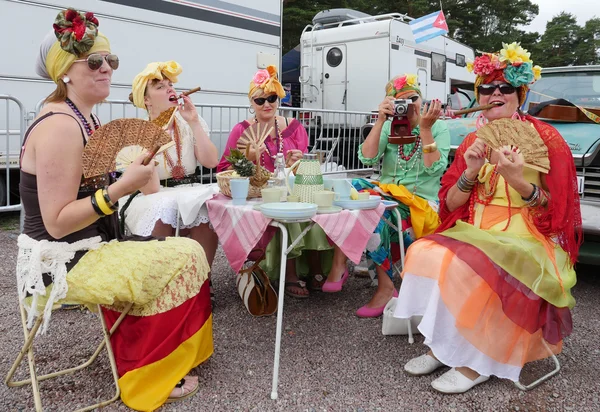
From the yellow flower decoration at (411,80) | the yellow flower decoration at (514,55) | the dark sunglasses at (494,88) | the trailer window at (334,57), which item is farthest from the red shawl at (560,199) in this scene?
the trailer window at (334,57)

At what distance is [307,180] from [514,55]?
3.83 feet

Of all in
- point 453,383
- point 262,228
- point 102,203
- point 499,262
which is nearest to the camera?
point 102,203

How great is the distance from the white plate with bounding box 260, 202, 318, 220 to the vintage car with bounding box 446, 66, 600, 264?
215cm

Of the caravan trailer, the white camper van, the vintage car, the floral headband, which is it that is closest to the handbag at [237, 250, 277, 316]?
the floral headband

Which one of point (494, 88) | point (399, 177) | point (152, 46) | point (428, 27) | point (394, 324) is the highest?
point (428, 27)

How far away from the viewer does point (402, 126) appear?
3195mm

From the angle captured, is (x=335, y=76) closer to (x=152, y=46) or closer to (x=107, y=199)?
(x=152, y=46)

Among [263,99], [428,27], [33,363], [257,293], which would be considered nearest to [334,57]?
[428,27]

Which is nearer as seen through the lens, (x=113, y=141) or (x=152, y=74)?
(x=113, y=141)

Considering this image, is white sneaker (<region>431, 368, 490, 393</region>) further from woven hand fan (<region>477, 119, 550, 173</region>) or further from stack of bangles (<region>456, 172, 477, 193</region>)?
woven hand fan (<region>477, 119, 550, 173</region>)

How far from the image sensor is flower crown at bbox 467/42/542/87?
239 centimetres

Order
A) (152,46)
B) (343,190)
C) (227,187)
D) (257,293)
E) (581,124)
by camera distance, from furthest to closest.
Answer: (152,46), (581,124), (257,293), (227,187), (343,190)

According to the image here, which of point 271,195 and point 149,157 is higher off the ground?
point 149,157

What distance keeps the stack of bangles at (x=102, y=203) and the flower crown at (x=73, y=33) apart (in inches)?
22.2
